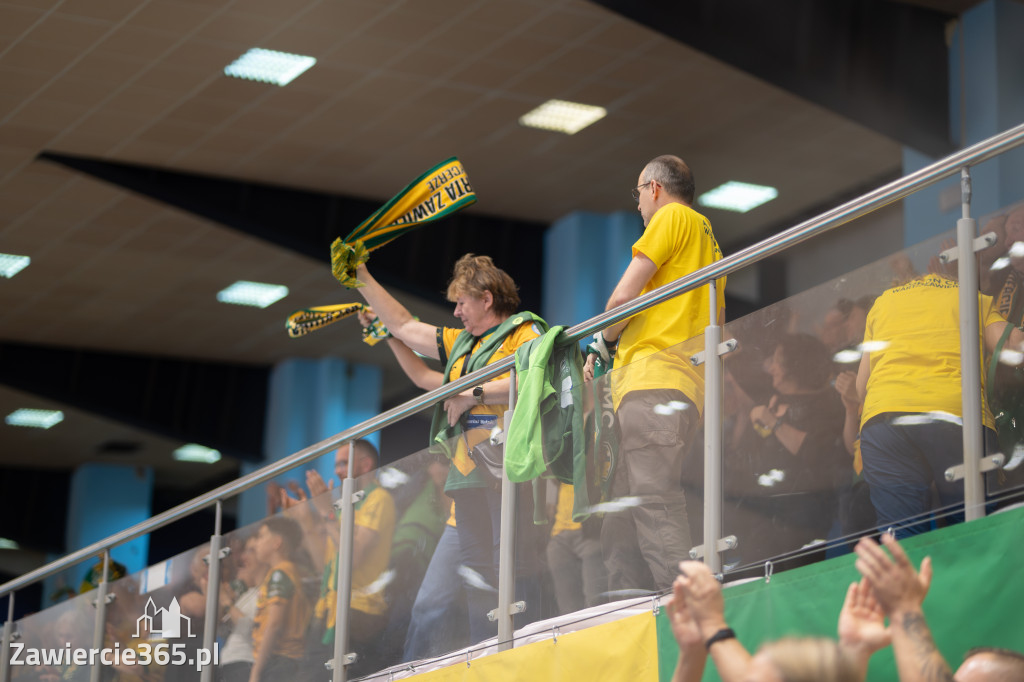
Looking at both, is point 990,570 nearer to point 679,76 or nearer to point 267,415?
point 679,76

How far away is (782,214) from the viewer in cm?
1437

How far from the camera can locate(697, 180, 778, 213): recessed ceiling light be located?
13.8m

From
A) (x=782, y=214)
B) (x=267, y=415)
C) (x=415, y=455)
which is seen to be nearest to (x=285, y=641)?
(x=415, y=455)

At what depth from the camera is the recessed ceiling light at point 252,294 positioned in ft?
52.9

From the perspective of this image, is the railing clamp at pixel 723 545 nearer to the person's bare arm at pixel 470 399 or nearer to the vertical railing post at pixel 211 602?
the person's bare arm at pixel 470 399

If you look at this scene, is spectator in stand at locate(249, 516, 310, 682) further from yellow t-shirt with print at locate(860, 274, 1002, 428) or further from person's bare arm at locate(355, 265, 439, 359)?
yellow t-shirt with print at locate(860, 274, 1002, 428)

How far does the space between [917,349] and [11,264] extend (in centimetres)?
1311

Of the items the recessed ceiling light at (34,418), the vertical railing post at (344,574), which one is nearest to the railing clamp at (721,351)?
the vertical railing post at (344,574)

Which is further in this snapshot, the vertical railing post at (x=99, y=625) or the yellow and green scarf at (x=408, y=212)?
the vertical railing post at (x=99, y=625)

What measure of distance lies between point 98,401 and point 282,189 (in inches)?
225

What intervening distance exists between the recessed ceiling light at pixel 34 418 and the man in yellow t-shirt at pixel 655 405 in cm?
1673

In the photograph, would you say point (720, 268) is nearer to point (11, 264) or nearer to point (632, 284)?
point (632, 284)

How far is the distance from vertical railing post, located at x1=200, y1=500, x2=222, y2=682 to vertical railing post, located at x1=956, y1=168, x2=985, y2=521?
4.25 m

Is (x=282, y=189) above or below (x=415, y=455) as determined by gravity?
above
